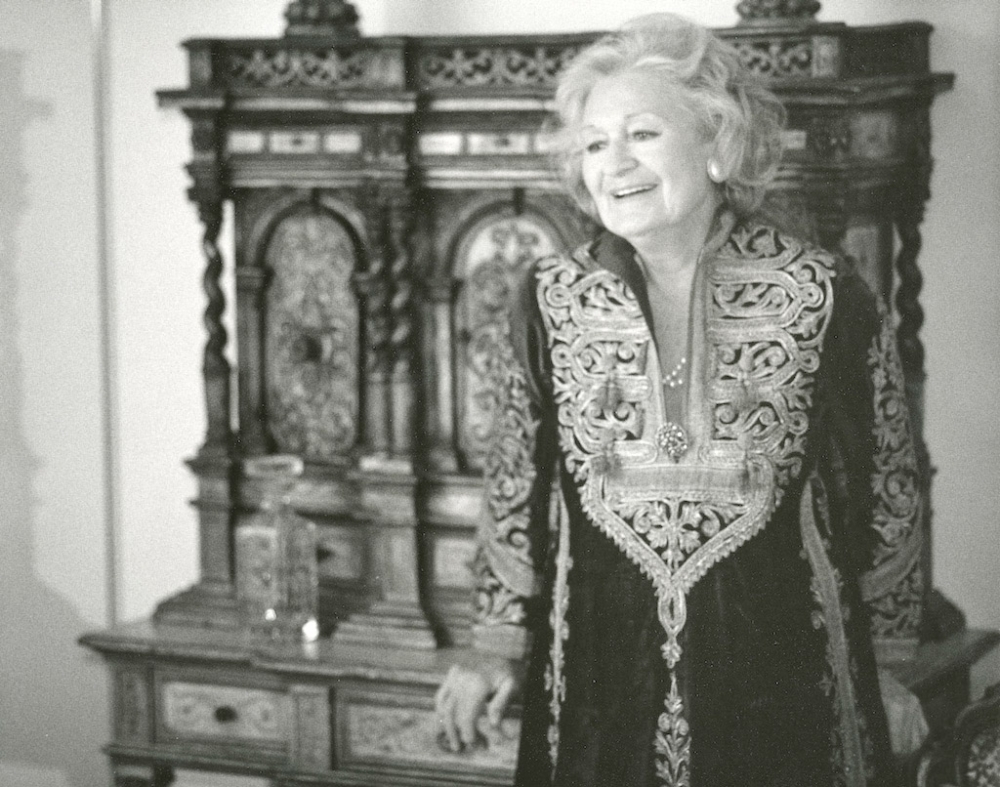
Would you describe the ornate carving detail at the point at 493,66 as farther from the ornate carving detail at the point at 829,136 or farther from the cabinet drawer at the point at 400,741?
the cabinet drawer at the point at 400,741

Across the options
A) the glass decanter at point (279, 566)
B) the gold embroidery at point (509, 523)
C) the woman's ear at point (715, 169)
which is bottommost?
the glass decanter at point (279, 566)

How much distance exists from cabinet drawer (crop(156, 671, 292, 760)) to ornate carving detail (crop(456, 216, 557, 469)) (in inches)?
23.3

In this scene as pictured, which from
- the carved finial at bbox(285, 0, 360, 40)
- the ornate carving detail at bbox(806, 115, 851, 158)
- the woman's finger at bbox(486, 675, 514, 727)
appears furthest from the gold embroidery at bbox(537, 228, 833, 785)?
the carved finial at bbox(285, 0, 360, 40)

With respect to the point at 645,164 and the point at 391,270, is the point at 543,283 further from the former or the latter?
the point at 391,270

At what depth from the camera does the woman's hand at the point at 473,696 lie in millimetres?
2072

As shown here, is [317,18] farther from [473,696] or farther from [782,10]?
[473,696]

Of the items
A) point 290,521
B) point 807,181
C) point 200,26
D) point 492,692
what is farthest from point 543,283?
point 200,26

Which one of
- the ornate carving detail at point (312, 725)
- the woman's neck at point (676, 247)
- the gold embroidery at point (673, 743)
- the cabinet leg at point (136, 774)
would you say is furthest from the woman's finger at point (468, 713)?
the cabinet leg at point (136, 774)

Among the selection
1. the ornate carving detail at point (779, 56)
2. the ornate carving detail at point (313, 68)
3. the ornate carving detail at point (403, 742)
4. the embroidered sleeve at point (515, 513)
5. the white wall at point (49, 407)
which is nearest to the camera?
the embroidered sleeve at point (515, 513)

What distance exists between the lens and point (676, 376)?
206cm

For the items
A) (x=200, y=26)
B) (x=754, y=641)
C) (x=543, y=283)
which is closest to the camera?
(x=754, y=641)

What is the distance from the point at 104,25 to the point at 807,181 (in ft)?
5.71

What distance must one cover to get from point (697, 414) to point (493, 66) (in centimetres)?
116

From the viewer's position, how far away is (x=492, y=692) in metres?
2.10
